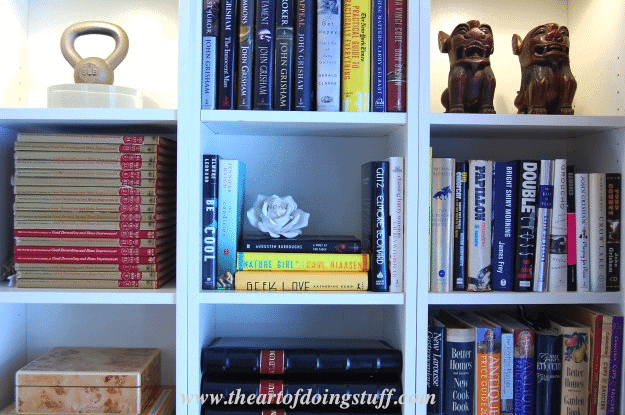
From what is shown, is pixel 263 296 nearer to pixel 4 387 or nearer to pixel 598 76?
pixel 4 387

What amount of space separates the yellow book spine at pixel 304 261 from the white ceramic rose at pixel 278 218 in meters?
0.07

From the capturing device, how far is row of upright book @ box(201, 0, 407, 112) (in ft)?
3.54

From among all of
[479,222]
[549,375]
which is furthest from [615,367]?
[479,222]

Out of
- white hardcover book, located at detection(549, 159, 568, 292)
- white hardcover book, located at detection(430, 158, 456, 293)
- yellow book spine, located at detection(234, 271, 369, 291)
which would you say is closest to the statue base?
yellow book spine, located at detection(234, 271, 369, 291)

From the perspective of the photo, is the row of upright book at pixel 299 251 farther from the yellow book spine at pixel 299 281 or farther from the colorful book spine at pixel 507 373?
the colorful book spine at pixel 507 373

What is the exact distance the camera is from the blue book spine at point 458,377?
111 centimetres

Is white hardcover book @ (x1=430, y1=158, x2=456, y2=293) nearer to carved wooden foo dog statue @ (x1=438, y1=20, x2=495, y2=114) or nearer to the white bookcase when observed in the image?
the white bookcase

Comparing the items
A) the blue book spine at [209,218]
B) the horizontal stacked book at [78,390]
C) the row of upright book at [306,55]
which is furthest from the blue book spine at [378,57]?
the horizontal stacked book at [78,390]

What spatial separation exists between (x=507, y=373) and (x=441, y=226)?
0.32 meters

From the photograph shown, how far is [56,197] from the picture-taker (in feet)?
3.56

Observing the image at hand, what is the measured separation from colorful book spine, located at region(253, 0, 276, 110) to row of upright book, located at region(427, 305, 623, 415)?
1.79ft

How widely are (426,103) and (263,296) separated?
46 cm

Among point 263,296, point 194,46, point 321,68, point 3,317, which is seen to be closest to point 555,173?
point 321,68

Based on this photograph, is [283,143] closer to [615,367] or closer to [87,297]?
[87,297]
